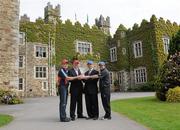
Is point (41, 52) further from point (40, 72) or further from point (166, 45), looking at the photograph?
point (166, 45)

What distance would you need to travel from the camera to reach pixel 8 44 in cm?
2091

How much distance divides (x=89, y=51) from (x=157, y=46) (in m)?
9.04

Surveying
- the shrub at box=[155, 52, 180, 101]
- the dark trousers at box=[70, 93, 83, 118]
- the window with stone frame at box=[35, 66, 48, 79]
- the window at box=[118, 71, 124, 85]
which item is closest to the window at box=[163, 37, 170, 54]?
the window at box=[118, 71, 124, 85]

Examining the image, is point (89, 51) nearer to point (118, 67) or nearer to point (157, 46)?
point (118, 67)

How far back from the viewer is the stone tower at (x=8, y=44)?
2053 centimetres

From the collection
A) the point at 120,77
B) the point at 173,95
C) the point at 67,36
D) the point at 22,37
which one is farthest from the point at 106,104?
the point at 120,77

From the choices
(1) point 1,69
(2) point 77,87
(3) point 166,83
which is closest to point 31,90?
(1) point 1,69

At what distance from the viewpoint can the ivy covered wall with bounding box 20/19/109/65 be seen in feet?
114

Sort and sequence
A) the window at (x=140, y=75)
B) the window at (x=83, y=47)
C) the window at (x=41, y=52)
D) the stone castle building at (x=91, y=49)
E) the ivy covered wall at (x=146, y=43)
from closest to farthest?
the stone castle building at (x=91, y=49), the window at (x=41, y=52), the ivy covered wall at (x=146, y=43), the window at (x=140, y=75), the window at (x=83, y=47)

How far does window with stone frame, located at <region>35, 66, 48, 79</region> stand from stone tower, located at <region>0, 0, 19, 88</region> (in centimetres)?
1248

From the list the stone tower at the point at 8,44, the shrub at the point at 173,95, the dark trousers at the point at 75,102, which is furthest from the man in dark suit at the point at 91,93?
the stone tower at the point at 8,44

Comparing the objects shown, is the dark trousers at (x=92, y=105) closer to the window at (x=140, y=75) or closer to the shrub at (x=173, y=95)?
the shrub at (x=173, y=95)

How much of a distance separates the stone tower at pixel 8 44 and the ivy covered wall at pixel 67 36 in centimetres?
1254

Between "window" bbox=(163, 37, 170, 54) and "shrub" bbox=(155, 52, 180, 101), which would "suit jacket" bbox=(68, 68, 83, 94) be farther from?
"window" bbox=(163, 37, 170, 54)
